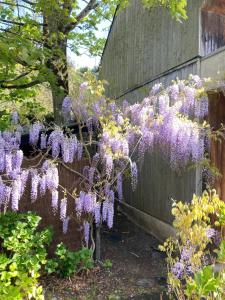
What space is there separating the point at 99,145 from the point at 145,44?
3.65 m

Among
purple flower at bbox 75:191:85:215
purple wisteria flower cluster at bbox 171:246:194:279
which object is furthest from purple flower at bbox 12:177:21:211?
purple wisteria flower cluster at bbox 171:246:194:279

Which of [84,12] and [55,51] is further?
[84,12]

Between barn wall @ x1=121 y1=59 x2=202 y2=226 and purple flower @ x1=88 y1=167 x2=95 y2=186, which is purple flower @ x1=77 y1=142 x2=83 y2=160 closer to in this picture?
purple flower @ x1=88 y1=167 x2=95 y2=186

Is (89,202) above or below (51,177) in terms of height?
below

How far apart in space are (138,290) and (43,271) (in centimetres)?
127

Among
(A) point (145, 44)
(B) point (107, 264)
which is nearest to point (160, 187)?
(B) point (107, 264)

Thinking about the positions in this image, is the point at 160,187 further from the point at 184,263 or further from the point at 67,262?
the point at 184,263

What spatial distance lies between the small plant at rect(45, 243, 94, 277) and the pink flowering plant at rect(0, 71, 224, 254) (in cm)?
30

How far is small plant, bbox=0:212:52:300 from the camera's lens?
4.02 metres

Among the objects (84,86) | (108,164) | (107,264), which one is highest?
(84,86)

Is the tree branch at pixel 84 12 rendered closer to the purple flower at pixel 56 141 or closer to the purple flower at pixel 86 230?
the purple flower at pixel 56 141

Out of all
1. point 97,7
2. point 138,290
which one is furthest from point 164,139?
point 97,7

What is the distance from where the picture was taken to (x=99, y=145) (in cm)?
513

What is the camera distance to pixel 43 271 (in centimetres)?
503
